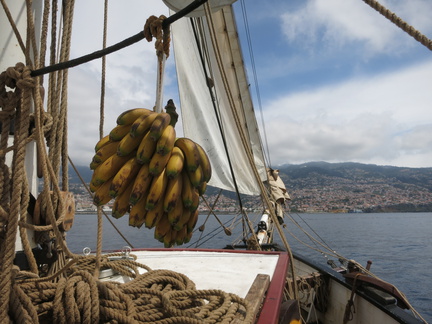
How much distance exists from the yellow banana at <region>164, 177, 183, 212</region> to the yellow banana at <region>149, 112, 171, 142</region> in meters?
0.19

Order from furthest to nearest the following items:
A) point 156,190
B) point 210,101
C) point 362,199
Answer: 1. point 362,199
2. point 210,101
3. point 156,190

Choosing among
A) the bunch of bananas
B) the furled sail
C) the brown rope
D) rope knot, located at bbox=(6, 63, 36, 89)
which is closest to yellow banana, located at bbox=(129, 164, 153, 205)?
the bunch of bananas

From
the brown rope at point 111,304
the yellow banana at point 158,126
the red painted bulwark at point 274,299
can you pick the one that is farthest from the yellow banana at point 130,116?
→ the red painted bulwark at point 274,299

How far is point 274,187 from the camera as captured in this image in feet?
31.0

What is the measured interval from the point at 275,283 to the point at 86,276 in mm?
1285

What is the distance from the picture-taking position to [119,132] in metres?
1.33

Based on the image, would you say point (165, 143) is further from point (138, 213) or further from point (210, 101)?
point (210, 101)

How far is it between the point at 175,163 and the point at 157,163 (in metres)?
0.07

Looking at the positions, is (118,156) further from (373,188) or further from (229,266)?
(373,188)

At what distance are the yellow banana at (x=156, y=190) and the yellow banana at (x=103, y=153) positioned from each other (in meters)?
0.31

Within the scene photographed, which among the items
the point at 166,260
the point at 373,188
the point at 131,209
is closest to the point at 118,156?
the point at 131,209

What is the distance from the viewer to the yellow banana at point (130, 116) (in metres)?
1.32

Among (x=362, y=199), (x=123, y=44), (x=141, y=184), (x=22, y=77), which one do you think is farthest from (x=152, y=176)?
(x=362, y=199)

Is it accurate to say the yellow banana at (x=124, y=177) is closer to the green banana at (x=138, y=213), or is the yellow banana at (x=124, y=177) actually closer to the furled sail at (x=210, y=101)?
the green banana at (x=138, y=213)
